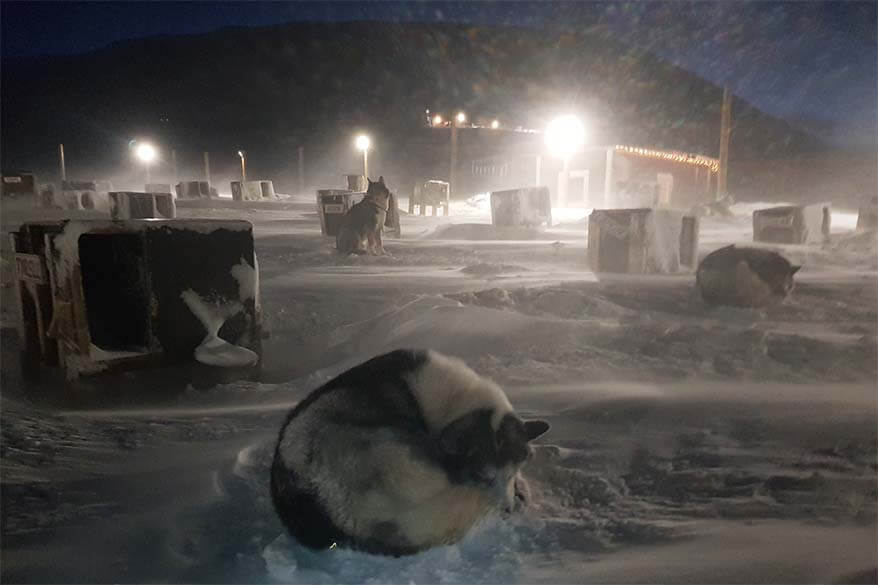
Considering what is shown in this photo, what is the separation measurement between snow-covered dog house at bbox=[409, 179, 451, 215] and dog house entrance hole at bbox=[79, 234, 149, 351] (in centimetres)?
1410

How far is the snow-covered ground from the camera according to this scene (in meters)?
2.28

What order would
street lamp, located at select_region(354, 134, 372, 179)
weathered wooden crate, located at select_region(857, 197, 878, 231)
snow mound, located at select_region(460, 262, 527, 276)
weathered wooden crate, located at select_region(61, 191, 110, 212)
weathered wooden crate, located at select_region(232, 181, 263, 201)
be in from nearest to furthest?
snow mound, located at select_region(460, 262, 527, 276)
weathered wooden crate, located at select_region(857, 197, 878, 231)
weathered wooden crate, located at select_region(232, 181, 263, 201)
weathered wooden crate, located at select_region(61, 191, 110, 212)
street lamp, located at select_region(354, 134, 372, 179)

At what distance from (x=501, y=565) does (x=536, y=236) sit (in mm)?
11422

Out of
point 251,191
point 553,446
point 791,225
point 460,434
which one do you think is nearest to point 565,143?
point 791,225

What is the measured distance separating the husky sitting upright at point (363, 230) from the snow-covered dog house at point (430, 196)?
26.2 ft

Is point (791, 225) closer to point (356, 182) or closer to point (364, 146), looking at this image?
point (356, 182)

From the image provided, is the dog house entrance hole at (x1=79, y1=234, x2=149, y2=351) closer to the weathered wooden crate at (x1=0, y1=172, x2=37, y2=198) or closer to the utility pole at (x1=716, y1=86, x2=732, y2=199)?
the weathered wooden crate at (x1=0, y1=172, x2=37, y2=198)

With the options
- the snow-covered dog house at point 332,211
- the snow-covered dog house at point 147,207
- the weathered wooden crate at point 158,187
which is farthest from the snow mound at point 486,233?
the weathered wooden crate at point 158,187

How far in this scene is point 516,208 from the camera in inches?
548

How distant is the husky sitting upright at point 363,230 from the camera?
33.2 ft

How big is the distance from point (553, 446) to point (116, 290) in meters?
3.71

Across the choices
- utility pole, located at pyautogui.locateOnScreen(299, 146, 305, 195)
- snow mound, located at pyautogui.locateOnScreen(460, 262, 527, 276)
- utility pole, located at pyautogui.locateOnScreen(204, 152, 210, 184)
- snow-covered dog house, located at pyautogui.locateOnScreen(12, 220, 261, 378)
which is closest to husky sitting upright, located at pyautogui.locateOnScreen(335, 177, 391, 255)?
snow mound, located at pyautogui.locateOnScreen(460, 262, 527, 276)

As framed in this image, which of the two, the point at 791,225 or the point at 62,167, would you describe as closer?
the point at 791,225

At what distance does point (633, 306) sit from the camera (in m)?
6.49
